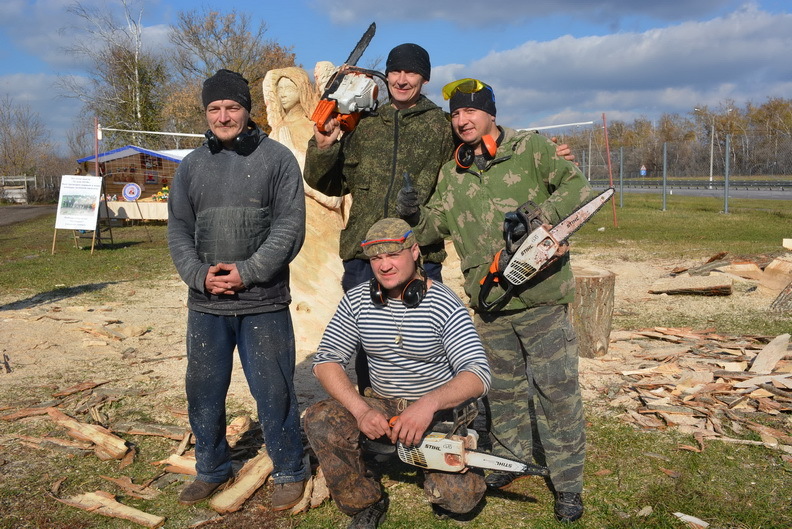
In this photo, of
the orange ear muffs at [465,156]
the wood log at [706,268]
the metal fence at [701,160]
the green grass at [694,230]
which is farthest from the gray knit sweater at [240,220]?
the metal fence at [701,160]

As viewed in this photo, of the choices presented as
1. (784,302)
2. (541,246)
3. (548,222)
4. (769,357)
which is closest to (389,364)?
(541,246)

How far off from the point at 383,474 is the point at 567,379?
3.99 ft

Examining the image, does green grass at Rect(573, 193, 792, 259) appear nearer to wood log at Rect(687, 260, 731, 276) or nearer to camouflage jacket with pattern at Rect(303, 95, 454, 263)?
wood log at Rect(687, 260, 731, 276)

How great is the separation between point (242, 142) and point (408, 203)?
0.88 m

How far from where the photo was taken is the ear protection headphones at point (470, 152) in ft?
10.6

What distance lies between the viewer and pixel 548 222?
10.3 feet

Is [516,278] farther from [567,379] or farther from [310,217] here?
[310,217]

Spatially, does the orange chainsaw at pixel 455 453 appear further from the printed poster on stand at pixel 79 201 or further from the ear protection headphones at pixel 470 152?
the printed poster on stand at pixel 79 201

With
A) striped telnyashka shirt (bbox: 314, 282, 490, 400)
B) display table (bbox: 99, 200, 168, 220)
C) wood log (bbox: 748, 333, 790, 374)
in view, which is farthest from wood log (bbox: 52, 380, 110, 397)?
display table (bbox: 99, 200, 168, 220)

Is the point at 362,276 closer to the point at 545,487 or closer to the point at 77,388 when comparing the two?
the point at 545,487

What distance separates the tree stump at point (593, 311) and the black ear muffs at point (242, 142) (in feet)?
11.7

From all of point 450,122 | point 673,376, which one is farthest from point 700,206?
point 450,122

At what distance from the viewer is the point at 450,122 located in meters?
3.62

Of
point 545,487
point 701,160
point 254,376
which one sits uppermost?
point 701,160
